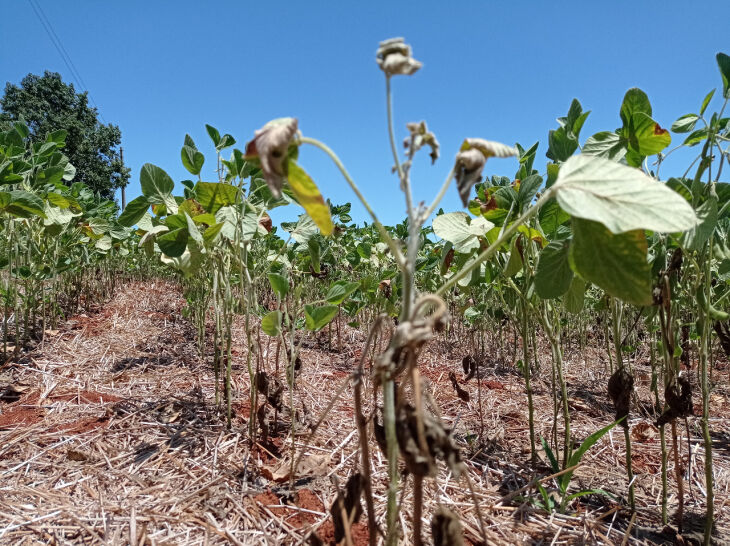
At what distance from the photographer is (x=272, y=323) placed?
1169 millimetres

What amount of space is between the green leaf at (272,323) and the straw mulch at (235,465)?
268mm

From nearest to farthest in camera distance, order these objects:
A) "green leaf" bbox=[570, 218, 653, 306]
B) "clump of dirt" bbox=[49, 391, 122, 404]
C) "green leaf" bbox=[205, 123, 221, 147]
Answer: "green leaf" bbox=[570, 218, 653, 306] < "green leaf" bbox=[205, 123, 221, 147] < "clump of dirt" bbox=[49, 391, 122, 404]

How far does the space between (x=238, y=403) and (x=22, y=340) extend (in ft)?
6.47

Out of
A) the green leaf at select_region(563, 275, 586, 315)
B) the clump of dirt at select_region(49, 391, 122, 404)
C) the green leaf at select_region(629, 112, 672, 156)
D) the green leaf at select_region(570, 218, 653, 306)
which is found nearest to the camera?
the green leaf at select_region(570, 218, 653, 306)

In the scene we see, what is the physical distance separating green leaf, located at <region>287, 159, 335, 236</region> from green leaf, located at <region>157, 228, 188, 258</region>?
0.79 meters

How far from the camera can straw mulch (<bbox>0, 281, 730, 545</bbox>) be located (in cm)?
104

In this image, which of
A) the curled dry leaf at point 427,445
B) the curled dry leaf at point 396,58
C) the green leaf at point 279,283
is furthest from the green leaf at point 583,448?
the curled dry leaf at point 396,58

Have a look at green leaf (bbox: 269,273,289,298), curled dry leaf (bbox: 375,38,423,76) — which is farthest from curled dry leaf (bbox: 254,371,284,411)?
curled dry leaf (bbox: 375,38,423,76)

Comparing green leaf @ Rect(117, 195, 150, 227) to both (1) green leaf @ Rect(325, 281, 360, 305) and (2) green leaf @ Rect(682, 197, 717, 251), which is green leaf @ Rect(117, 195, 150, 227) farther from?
(2) green leaf @ Rect(682, 197, 717, 251)

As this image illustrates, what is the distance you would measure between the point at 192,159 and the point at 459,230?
1.09 m

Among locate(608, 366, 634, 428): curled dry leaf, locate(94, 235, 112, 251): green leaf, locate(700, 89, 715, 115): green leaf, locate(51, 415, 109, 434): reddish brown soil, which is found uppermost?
locate(94, 235, 112, 251): green leaf

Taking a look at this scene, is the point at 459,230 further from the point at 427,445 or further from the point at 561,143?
the point at 427,445

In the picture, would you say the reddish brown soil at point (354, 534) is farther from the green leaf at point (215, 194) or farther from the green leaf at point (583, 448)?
the green leaf at point (215, 194)

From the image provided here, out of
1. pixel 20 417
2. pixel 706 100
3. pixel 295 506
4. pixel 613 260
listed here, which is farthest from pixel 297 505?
pixel 706 100
